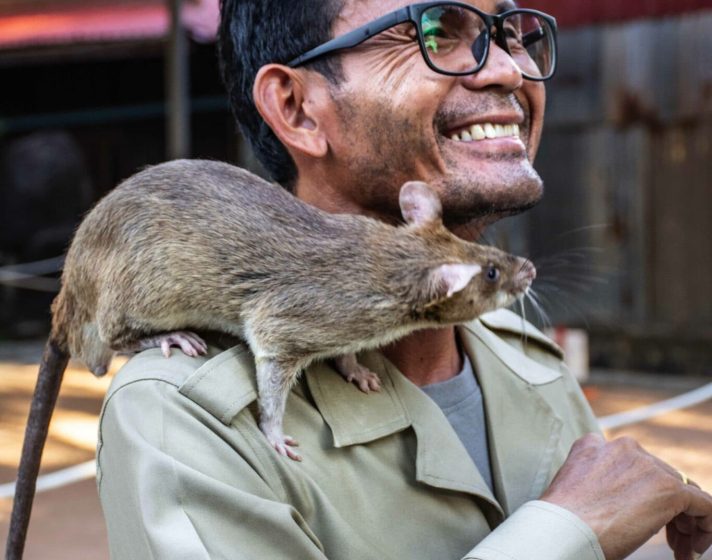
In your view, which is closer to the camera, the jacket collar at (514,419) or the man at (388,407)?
the man at (388,407)

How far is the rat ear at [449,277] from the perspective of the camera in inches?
87.0

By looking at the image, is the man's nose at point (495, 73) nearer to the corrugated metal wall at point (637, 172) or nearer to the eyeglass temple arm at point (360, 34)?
the eyeglass temple arm at point (360, 34)

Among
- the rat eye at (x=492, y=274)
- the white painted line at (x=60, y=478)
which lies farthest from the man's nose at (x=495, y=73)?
the white painted line at (x=60, y=478)

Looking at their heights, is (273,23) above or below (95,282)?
above

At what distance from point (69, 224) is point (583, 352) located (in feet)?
21.9

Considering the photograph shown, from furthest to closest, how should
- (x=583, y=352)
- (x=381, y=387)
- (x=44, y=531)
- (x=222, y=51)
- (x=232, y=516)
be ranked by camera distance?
(x=583, y=352), (x=44, y=531), (x=222, y=51), (x=381, y=387), (x=232, y=516)

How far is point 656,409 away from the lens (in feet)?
28.7

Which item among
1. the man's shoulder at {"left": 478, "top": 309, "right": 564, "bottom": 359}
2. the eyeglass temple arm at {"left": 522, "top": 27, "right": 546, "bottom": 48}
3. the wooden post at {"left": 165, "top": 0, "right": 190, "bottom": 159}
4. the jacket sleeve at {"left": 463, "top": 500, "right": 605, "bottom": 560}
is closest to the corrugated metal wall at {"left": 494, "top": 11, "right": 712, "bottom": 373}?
the wooden post at {"left": 165, "top": 0, "right": 190, "bottom": 159}

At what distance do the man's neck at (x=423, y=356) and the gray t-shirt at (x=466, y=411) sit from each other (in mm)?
35

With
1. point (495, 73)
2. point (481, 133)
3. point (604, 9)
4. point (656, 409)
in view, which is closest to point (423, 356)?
point (481, 133)

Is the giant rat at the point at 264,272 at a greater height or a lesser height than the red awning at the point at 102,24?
greater

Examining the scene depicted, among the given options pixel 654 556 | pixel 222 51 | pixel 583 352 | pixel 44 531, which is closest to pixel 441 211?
pixel 222 51

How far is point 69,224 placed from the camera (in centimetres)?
1335

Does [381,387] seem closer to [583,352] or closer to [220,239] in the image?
[220,239]
